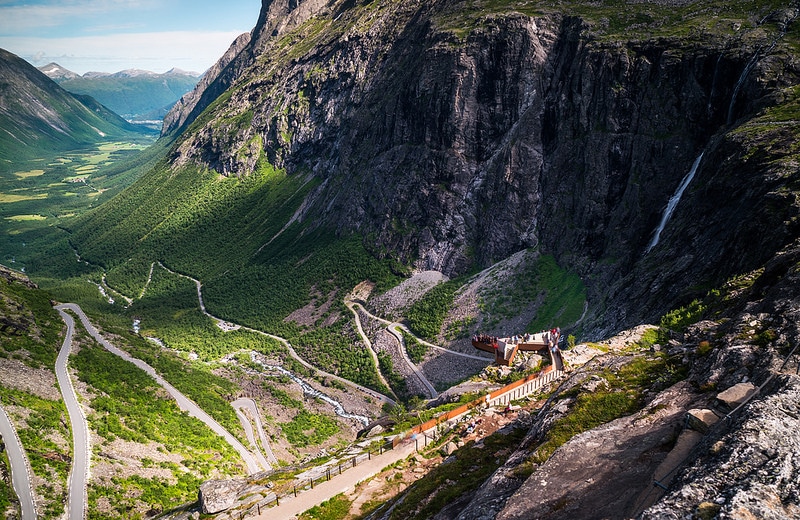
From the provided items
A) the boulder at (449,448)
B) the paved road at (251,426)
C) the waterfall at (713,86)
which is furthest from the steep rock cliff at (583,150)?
the paved road at (251,426)

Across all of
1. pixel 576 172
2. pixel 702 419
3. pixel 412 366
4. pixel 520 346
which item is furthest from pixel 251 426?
pixel 702 419

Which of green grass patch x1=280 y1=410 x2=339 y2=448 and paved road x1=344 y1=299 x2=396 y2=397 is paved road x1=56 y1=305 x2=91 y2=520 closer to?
green grass patch x1=280 y1=410 x2=339 y2=448

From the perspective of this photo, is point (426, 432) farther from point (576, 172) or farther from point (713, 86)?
point (576, 172)

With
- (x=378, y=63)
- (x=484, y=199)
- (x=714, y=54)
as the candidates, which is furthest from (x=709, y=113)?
(x=378, y=63)

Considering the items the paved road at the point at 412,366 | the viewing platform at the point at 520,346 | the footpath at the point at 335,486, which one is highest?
the viewing platform at the point at 520,346

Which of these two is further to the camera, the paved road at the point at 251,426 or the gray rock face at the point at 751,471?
the paved road at the point at 251,426

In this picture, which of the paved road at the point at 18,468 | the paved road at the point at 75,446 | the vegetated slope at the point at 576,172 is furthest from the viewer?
the vegetated slope at the point at 576,172

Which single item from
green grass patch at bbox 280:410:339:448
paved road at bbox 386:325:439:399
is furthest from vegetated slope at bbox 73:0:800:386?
green grass patch at bbox 280:410:339:448

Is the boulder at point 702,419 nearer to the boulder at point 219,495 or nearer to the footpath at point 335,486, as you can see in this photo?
the footpath at point 335,486
